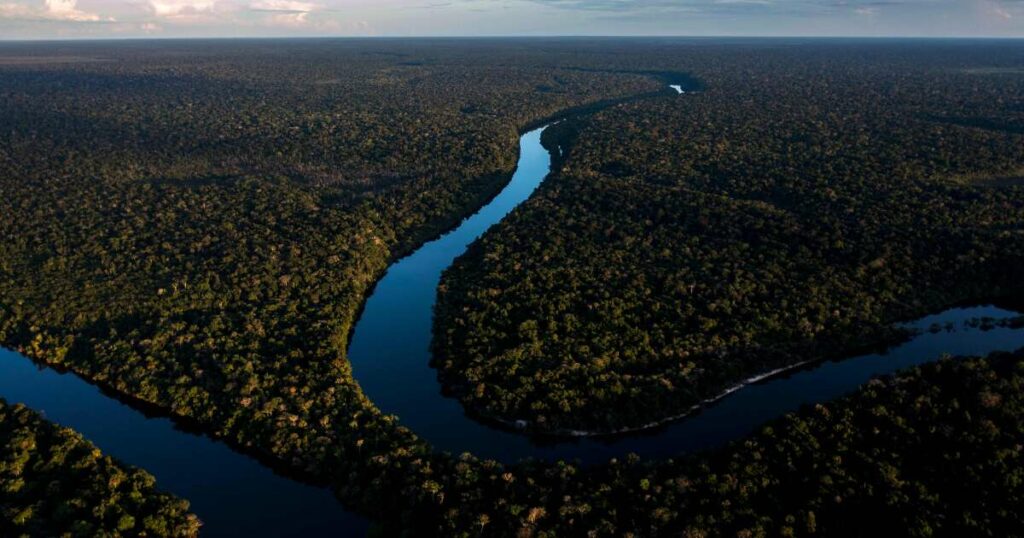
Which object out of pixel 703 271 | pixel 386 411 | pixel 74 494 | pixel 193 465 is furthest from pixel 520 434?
pixel 703 271

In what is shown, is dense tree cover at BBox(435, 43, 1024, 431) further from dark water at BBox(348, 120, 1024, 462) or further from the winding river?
the winding river

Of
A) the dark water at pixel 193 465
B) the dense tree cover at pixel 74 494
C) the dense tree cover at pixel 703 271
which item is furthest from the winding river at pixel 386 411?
the dense tree cover at pixel 74 494

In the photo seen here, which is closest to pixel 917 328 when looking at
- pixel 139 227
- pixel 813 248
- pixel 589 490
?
pixel 813 248

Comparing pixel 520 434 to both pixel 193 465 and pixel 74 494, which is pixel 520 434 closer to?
pixel 193 465

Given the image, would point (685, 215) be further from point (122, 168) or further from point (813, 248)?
point (122, 168)

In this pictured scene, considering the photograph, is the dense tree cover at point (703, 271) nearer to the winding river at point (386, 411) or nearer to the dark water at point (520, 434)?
the dark water at point (520, 434)

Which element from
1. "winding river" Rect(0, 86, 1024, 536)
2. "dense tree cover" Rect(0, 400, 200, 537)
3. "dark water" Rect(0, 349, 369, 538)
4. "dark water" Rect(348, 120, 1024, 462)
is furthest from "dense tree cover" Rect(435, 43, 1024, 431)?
"dense tree cover" Rect(0, 400, 200, 537)
